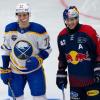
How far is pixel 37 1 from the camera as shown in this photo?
7801mm

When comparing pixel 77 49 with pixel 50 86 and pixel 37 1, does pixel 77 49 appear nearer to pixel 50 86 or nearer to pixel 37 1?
pixel 50 86

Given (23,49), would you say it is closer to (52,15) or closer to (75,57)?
(75,57)

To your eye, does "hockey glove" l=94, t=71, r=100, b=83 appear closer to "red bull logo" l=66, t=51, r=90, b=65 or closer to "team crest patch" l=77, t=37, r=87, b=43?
"red bull logo" l=66, t=51, r=90, b=65

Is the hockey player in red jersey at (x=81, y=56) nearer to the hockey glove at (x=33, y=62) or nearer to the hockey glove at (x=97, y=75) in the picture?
the hockey glove at (x=97, y=75)

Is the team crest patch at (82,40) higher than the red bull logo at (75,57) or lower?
higher

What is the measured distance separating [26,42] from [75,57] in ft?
1.62

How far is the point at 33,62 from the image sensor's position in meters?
3.61

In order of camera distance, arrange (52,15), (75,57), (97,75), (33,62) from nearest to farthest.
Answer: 1. (97,75)
2. (75,57)
3. (33,62)
4. (52,15)

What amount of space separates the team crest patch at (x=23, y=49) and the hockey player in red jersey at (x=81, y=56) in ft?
1.06

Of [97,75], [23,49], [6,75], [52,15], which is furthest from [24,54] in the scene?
[52,15]

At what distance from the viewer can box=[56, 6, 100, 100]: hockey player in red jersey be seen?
332 centimetres

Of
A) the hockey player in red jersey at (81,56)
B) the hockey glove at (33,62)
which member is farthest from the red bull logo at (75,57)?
the hockey glove at (33,62)

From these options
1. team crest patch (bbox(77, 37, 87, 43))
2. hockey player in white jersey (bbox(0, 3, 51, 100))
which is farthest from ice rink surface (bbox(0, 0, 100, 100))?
team crest patch (bbox(77, 37, 87, 43))

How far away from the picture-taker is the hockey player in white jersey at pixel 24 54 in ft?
12.0
